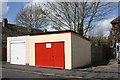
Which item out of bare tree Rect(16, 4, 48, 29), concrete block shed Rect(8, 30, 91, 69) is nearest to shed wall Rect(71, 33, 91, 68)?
concrete block shed Rect(8, 30, 91, 69)

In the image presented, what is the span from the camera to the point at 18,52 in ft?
48.3

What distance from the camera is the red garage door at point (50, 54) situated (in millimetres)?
12047

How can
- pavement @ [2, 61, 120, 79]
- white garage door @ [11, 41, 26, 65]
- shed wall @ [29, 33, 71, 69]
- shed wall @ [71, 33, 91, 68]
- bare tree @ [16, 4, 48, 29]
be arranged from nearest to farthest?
pavement @ [2, 61, 120, 79]
shed wall @ [29, 33, 71, 69]
shed wall @ [71, 33, 91, 68]
white garage door @ [11, 41, 26, 65]
bare tree @ [16, 4, 48, 29]

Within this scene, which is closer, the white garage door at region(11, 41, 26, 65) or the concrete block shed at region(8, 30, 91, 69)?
the concrete block shed at region(8, 30, 91, 69)

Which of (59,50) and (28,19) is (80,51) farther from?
(28,19)

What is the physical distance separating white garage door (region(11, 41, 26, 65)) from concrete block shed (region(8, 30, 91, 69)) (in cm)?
58

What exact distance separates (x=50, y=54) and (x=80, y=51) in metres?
2.61

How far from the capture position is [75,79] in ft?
26.9

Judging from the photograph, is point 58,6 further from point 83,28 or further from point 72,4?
point 83,28

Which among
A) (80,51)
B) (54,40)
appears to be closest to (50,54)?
(54,40)

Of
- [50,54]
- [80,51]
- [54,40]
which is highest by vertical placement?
[54,40]

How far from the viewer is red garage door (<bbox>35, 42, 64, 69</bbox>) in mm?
12047

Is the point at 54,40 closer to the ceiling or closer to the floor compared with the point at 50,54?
closer to the ceiling

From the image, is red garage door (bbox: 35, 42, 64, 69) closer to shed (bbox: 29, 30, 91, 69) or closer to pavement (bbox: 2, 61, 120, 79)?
shed (bbox: 29, 30, 91, 69)
